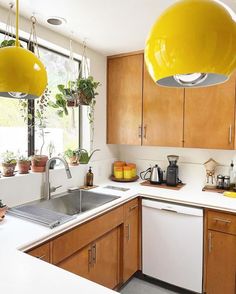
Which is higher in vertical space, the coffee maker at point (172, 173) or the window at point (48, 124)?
the window at point (48, 124)

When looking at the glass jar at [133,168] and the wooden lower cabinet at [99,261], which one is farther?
the glass jar at [133,168]

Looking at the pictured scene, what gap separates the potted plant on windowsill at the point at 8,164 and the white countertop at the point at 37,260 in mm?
385

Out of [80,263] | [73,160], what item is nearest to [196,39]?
[80,263]

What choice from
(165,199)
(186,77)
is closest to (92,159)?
(165,199)

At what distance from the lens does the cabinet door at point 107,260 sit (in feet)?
6.11

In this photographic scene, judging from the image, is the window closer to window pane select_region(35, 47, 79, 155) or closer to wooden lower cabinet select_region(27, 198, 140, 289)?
window pane select_region(35, 47, 79, 155)

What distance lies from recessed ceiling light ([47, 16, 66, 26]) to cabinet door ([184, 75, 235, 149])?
133 centimetres

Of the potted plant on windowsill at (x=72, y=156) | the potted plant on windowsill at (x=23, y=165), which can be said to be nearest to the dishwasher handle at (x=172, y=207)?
the potted plant on windowsill at (x=72, y=156)

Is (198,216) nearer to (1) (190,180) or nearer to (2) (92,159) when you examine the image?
(1) (190,180)

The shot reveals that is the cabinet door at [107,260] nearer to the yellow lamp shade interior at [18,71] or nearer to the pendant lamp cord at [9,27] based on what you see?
the yellow lamp shade interior at [18,71]

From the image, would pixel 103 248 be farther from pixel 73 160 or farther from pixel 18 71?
pixel 18 71

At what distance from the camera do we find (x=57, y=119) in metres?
2.50

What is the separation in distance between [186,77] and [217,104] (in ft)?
5.64

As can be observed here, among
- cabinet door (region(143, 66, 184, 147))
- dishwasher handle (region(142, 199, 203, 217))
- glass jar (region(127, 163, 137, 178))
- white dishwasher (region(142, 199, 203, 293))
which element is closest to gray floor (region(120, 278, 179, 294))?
white dishwasher (region(142, 199, 203, 293))
